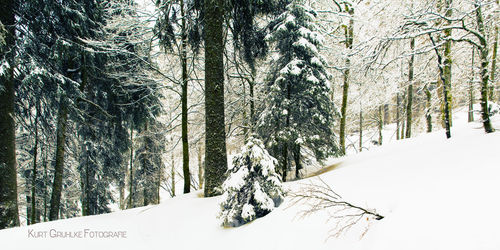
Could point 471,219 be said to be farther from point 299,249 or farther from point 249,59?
point 249,59

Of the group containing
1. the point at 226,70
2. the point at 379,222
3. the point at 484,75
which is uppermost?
the point at 226,70

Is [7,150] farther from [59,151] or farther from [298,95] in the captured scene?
[298,95]

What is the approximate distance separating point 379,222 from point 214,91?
4.30 metres

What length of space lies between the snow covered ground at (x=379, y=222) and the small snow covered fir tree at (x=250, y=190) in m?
0.20

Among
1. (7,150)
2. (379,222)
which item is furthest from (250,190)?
(7,150)

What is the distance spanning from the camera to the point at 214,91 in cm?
543

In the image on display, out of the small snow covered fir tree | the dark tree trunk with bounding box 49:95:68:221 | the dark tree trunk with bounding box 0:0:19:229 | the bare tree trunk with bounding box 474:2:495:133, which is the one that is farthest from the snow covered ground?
the dark tree trunk with bounding box 49:95:68:221

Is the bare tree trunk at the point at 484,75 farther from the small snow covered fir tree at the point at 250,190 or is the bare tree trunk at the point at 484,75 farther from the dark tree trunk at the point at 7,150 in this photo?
the dark tree trunk at the point at 7,150

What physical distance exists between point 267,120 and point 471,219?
6.62 meters

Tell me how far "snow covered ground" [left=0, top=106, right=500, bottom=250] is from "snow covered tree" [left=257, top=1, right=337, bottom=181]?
385 centimetres

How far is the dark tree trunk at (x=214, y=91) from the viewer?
17.5 ft

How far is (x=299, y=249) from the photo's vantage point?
2184mm

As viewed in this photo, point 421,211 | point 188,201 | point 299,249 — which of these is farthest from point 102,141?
point 421,211

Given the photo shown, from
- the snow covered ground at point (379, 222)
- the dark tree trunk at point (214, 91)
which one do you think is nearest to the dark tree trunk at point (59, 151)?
the snow covered ground at point (379, 222)
